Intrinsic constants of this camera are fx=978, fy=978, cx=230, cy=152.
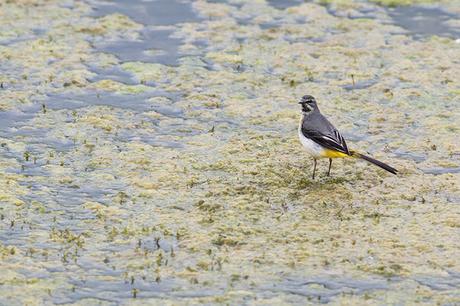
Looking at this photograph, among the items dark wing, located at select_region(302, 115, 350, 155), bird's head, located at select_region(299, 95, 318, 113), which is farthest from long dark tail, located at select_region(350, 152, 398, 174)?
bird's head, located at select_region(299, 95, 318, 113)

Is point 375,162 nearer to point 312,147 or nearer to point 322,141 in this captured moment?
point 322,141

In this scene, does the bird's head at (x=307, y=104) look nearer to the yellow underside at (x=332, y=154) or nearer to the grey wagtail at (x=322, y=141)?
the grey wagtail at (x=322, y=141)

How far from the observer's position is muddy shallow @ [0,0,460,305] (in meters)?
8.80

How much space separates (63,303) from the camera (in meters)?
8.29

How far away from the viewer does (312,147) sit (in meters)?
11.0

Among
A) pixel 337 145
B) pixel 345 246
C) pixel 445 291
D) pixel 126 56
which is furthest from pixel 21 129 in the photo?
pixel 445 291

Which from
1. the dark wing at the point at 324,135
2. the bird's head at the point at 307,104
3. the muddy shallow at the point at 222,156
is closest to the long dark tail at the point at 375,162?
the dark wing at the point at 324,135

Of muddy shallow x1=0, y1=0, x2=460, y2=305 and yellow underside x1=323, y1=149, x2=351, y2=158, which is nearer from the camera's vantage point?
muddy shallow x1=0, y1=0, x2=460, y2=305

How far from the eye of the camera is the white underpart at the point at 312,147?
10960 mm

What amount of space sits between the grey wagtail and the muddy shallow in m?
0.33

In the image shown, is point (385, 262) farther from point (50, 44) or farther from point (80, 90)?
point (50, 44)

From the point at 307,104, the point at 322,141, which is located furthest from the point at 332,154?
the point at 307,104

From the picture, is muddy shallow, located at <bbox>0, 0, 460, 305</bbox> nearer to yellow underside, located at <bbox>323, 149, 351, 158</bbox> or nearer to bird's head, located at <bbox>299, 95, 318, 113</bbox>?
yellow underside, located at <bbox>323, 149, 351, 158</bbox>

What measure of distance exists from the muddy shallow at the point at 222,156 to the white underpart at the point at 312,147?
0.33 metres
